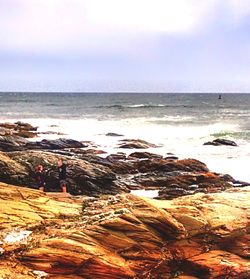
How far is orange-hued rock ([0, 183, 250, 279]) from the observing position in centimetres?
1075

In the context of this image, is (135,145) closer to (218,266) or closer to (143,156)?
(143,156)

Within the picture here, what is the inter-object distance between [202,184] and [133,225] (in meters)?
14.8

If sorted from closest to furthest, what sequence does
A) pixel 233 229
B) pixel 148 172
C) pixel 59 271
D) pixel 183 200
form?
1. pixel 59 271
2. pixel 233 229
3. pixel 183 200
4. pixel 148 172

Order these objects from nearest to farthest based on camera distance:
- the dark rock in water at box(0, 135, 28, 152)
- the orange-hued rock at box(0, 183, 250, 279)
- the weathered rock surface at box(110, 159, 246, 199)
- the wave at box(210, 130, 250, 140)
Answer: the orange-hued rock at box(0, 183, 250, 279), the weathered rock surface at box(110, 159, 246, 199), the dark rock in water at box(0, 135, 28, 152), the wave at box(210, 130, 250, 140)

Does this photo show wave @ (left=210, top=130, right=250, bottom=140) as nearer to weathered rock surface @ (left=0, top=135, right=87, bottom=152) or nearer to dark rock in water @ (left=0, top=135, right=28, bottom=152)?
weathered rock surface @ (left=0, top=135, right=87, bottom=152)

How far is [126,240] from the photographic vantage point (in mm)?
11555

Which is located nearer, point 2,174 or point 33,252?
point 33,252

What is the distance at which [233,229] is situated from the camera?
12.4 metres

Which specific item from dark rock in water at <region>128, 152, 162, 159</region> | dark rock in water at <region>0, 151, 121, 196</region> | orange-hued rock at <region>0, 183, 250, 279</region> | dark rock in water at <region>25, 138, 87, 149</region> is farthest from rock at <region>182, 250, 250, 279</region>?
dark rock in water at <region>25, 138, 87, 149</region>

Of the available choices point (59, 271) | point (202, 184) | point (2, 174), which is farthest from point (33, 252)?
point (202, 184)

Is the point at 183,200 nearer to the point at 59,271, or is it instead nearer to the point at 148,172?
the point at 59,271

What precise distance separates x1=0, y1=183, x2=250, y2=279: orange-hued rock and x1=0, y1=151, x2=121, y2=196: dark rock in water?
907 cm

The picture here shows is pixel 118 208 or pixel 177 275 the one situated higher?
pixel 118 208

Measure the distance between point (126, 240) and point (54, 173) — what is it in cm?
1253
